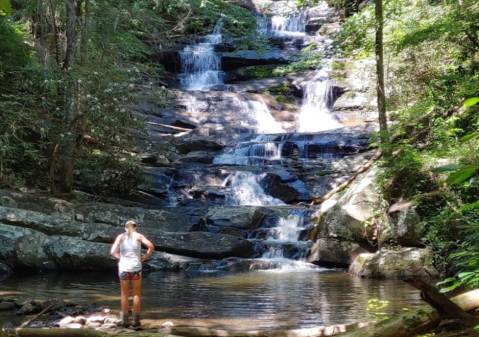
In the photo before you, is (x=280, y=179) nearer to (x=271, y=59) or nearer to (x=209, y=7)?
(x=209, y=7)

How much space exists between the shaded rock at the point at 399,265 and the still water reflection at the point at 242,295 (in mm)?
381

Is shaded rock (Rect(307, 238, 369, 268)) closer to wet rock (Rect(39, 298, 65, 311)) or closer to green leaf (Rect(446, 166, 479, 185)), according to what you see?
wet rock (Rect(39, 298, 65, 311))

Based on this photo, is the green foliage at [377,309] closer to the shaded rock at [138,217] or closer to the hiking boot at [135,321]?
the hiking boot at [135,321]

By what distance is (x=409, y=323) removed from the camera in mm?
4262

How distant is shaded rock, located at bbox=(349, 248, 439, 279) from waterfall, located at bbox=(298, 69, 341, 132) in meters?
13.4

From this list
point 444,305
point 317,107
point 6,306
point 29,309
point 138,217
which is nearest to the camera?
point 444,305

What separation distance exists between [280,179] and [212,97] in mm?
9658

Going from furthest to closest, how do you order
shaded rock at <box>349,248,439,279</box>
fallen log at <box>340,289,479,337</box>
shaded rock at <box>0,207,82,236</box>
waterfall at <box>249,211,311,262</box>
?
waterfall at <box>249,211,311,262</box>, shaded rock at <box>0,207,82,236</box>, shaded rock at <box>349,248,439,279</box>, fallen log at <box>340,289,479,337</box>

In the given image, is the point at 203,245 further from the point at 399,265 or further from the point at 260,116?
the point at 260,116

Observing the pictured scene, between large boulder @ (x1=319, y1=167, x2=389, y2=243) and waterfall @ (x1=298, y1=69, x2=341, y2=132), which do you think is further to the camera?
waterfall @ (x1=298, y1=69, x2=341, y2=132)

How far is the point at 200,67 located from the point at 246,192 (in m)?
14.6

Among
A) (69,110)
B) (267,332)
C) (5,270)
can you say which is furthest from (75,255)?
(267,332)

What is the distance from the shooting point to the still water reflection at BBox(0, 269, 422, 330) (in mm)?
7254

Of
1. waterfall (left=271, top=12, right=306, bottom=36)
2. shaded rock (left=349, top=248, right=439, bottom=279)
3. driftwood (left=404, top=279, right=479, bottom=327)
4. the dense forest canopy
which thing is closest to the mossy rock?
waterfall (left=271, top=12, right=306, bottom=36)
